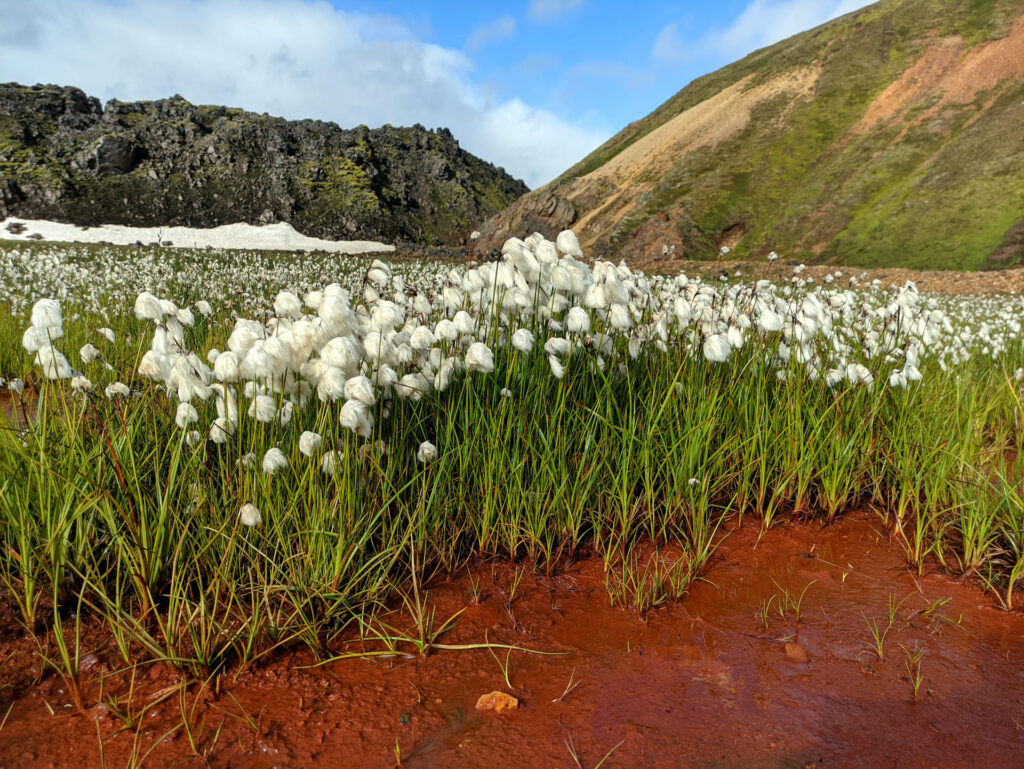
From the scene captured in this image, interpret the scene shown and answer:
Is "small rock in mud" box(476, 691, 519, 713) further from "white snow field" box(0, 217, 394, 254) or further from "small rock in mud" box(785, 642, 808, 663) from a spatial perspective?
"white snow field" box(0, 217, 394, 254)

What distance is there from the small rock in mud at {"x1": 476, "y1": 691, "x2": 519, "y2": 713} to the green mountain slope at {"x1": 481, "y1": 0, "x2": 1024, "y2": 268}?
4555 cm

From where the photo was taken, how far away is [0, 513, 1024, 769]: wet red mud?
189 centimetres

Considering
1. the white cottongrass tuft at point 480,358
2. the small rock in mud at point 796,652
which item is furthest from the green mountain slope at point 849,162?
the white cottongrass tuft at point 480,358

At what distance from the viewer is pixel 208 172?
226 feet

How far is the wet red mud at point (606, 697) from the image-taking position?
1889 millimetres

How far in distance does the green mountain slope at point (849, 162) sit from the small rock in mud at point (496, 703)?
4555cm

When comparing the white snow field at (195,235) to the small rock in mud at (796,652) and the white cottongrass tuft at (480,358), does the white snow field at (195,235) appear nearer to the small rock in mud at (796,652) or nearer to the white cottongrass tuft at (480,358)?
the white cottongrass tuft at (480,358)

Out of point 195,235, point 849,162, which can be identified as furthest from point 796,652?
point 849,162

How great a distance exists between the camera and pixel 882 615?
2.70 meters

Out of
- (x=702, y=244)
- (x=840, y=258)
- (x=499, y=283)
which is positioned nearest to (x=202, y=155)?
(x=702, y=244)

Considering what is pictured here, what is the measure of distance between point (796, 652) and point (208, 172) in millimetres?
79179

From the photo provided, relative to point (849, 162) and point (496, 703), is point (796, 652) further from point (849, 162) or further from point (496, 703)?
point (849, 162)

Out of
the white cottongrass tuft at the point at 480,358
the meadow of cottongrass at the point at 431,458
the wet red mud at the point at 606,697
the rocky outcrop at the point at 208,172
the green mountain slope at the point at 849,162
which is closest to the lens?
the wet red mud at the point at 606,697

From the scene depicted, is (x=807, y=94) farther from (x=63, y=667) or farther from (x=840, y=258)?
(x=63, y=667)
